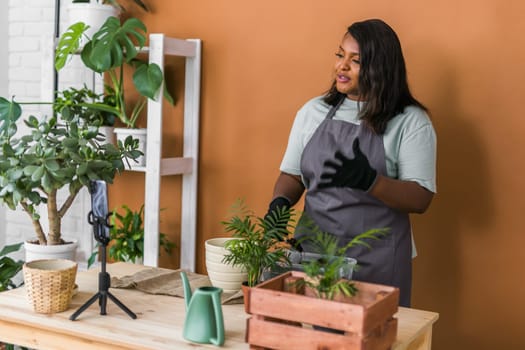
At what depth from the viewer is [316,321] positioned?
164 centimetres

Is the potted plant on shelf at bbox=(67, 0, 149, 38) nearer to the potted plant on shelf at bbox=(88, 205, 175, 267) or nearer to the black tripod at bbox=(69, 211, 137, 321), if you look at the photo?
the potted plant on shelf at bbox=(88, 205, 175, 267)

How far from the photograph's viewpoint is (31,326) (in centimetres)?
199

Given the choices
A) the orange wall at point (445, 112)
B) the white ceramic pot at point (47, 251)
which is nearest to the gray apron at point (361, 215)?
the orange wall at point (445, 112)

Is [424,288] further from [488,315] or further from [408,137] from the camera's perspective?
[408,137]

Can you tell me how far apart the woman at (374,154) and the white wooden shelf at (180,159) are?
3.00 feet

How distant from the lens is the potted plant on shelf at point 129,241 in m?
3.63

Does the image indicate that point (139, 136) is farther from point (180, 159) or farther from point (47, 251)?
point (47, 251)

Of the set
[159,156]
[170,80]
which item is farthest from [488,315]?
[170,80]

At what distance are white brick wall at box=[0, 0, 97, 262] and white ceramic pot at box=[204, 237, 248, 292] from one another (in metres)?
1.87

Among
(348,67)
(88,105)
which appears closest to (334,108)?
(348,67)

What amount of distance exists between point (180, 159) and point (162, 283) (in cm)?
131

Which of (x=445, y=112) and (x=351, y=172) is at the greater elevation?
(x=445, y=112)

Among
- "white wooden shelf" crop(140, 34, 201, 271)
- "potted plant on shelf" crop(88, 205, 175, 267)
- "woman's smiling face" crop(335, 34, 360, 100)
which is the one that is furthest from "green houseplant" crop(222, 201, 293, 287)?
"potted plant on shelf" crop(88, 205, 175, 267)

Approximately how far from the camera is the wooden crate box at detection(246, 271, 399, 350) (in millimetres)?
1604
